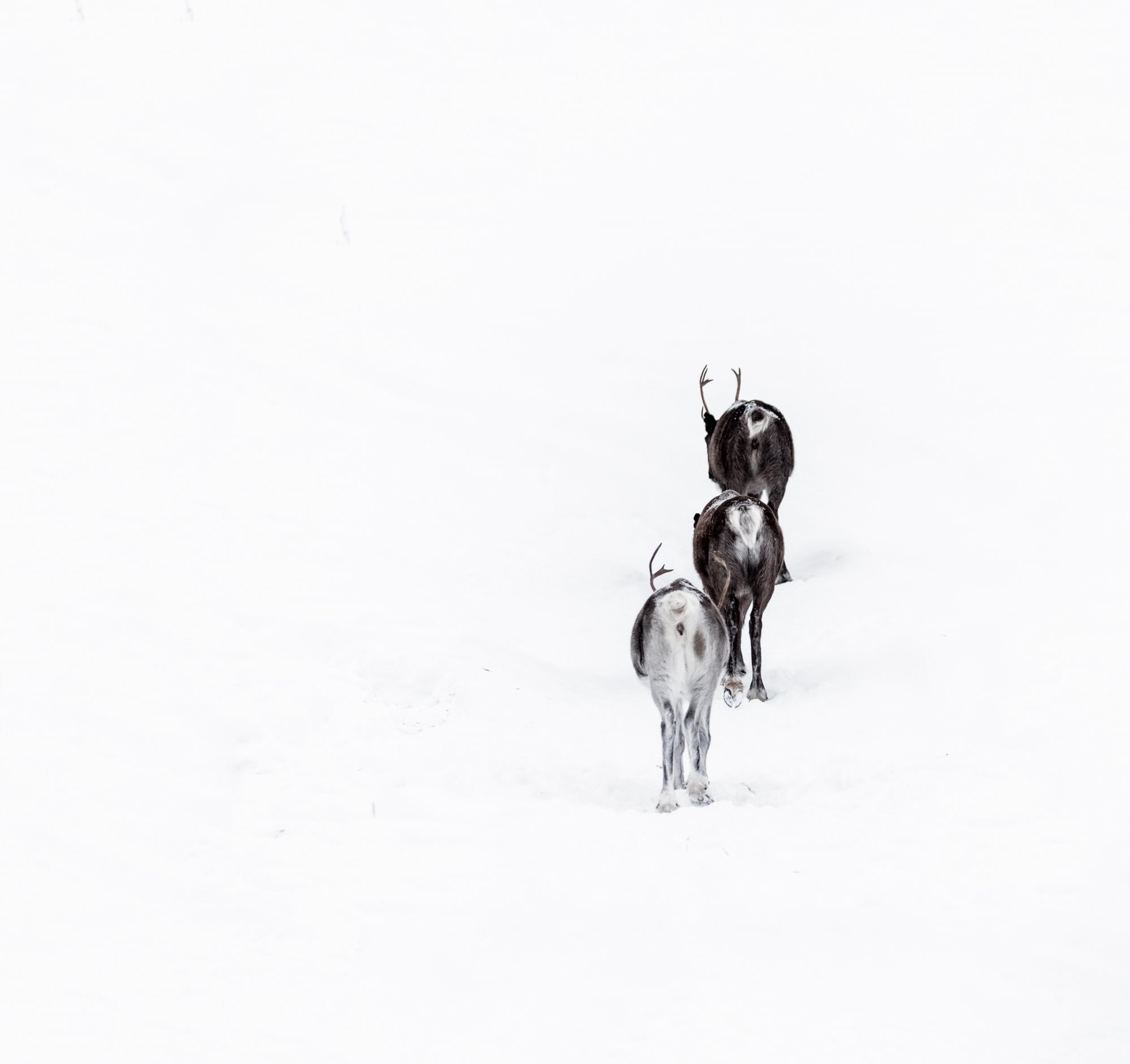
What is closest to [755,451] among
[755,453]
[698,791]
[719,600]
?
[755,453]

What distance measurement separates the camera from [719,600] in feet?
28.5

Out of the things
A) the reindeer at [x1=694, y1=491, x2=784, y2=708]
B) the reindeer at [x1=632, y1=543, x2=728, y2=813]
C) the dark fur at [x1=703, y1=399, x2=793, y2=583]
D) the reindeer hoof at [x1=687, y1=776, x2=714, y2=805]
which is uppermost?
the dark fur at [x1=703, y1=399, x2=793, y2=583]

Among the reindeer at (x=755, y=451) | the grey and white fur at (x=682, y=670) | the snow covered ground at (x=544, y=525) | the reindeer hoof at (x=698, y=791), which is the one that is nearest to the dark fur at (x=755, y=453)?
the reindeer at (x=755, y=451)

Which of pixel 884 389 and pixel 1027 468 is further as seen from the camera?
pixel 884 389

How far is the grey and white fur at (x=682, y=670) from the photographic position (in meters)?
6.51

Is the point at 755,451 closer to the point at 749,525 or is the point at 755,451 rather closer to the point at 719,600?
the point at 749,525

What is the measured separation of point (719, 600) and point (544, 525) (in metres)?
2.71

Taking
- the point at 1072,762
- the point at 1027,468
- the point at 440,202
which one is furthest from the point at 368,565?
the point at 440,202

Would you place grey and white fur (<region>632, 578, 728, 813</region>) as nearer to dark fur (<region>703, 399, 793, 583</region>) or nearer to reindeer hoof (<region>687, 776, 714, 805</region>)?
reindeer hoof (<region>687, 776, 714, 805</region>)

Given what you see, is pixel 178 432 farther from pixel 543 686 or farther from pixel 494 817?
pixel 494 817

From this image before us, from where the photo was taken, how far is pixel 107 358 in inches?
422

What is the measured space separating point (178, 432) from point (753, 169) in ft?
34.7

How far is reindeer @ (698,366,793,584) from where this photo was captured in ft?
34.7

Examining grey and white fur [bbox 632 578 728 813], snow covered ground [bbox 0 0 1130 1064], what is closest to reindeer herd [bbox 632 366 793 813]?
grey and white fur [bbox 632 578 728 813]
